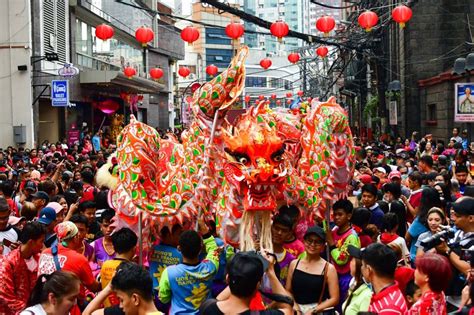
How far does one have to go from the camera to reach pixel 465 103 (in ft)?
43.2

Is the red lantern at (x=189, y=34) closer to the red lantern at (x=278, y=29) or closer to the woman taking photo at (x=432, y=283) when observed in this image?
the red lantern at (x=278, y=29)

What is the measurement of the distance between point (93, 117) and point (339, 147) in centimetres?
2412

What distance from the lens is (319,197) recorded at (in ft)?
23.0

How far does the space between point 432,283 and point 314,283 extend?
126cm

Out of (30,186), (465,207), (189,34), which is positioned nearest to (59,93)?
(189,34)

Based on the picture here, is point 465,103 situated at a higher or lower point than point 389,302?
higher

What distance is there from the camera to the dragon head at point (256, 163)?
19.5 feet

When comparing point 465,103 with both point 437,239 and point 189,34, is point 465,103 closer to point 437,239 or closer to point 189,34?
point 189,34

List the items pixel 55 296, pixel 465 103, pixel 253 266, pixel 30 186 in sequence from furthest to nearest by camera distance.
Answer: pixel 465 103, pixel 30 186, pixel 55 296, pixel 253 266

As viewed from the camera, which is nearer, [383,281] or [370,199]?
[383,281]

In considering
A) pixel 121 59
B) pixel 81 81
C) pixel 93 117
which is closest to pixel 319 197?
pixel 81 81

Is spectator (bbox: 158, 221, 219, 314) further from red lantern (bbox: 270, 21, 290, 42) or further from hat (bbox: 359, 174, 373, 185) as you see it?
red lantern (bbox: 270, 21, 290, 42)

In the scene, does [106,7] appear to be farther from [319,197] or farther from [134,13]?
[319,197]

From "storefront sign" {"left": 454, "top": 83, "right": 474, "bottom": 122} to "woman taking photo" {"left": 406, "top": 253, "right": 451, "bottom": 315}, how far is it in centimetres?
953
